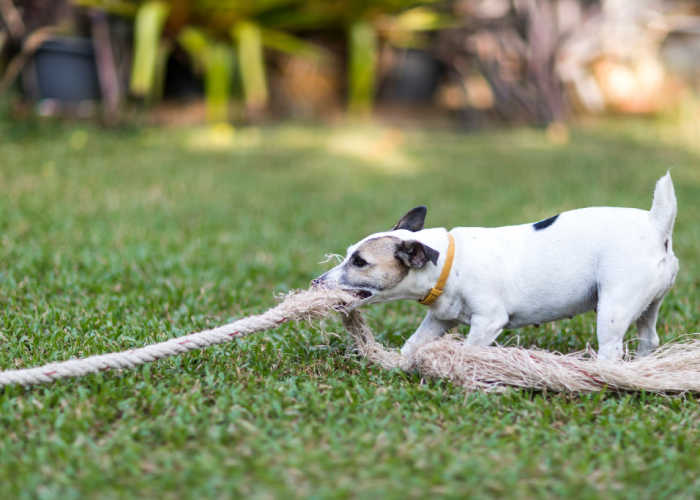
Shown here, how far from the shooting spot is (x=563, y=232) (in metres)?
2.89

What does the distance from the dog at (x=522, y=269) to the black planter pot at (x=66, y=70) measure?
5.98m

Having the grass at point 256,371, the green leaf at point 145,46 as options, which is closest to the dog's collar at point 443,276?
the grass at point 256,371

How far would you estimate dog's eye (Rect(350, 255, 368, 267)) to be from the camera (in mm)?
2857

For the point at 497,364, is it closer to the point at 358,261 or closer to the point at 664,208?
the point at 358,261

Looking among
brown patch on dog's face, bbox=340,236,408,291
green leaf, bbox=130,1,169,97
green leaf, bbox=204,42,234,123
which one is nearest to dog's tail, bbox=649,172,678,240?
brown patch on dog's face, bbox=340,236,408,291

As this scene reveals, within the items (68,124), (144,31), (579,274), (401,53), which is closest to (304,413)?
(579,274)

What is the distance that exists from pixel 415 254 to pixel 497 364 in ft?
1.68

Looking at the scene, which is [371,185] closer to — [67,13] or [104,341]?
[67,13]

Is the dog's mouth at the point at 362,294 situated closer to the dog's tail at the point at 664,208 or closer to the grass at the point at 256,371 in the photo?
the grass at the point at 256,371

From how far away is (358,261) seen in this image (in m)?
2.87

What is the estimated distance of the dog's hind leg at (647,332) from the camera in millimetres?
2961

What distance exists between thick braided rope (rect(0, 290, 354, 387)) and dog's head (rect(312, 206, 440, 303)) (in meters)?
0.09

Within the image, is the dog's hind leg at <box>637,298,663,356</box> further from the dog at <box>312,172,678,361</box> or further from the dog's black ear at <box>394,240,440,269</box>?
the dog's black ear at <box>394,240,440,269</box>

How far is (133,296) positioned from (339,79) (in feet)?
24.5
